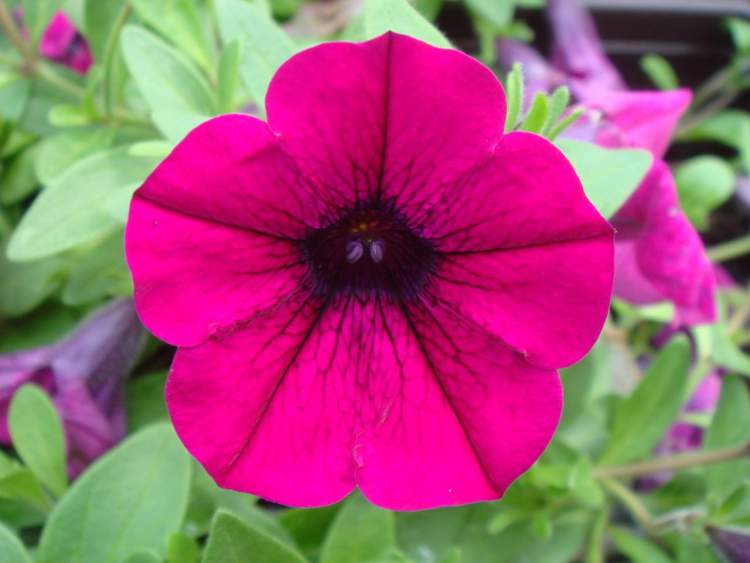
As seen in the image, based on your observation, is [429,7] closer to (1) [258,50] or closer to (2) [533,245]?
(1) [258,50]

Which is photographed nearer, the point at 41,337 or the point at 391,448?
the point at 391,448

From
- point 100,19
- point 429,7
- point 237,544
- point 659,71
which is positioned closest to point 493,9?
point 429,7

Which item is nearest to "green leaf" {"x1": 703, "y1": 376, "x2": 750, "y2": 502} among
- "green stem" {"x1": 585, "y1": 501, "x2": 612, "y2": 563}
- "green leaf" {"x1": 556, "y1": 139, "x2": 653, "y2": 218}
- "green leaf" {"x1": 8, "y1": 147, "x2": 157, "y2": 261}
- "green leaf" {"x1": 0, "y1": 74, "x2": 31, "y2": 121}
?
"green stem" {"x1": 585, "y1": 501, "x2": 612, "y2": 563}

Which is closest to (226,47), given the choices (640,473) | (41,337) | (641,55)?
(41,337)

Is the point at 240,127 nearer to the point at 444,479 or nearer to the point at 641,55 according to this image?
the point at 444,479

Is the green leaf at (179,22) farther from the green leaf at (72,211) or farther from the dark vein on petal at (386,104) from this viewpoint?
the dark vein on petal at (386,104)

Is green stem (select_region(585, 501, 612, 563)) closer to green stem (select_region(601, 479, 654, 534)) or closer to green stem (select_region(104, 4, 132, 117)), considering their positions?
green stem (select_region(601, 479, 654, 534))

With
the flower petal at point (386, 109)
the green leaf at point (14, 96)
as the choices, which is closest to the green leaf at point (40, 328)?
the green leaf at point (14, 96)
